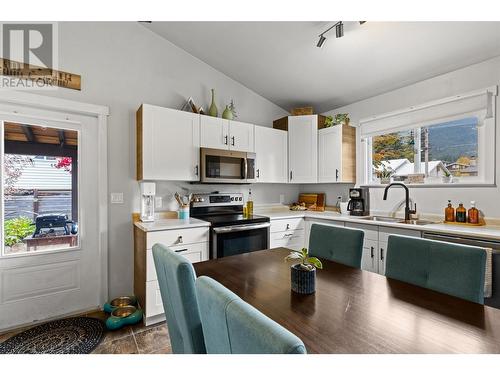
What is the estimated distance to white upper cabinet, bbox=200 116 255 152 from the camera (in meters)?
2.89

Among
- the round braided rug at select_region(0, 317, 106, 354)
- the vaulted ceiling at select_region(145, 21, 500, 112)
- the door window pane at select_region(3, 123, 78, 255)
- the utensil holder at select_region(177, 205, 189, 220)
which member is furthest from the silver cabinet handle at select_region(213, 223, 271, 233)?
the vaulted ceiling at select_region(145, 21, 500, 112)

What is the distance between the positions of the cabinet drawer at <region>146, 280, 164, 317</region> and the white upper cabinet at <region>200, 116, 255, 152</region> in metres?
1.52

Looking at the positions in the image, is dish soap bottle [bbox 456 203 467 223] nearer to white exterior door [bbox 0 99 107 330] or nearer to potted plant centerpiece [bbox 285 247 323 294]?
potted plant centerpiece [bbox 285 247 323 294]

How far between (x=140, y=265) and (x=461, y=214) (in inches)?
124

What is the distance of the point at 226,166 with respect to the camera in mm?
3008

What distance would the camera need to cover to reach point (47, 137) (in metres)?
2.41

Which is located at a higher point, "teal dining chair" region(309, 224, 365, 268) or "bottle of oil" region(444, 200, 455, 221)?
"bottle of oil" region(444, 200, 455, 221)

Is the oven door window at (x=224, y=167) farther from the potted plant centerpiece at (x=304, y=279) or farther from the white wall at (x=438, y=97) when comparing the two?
the potted plant centerpiece at (x=304, y=279)

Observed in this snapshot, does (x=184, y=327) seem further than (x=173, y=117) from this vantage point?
No

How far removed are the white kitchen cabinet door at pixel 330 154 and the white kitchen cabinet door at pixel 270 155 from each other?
485mm

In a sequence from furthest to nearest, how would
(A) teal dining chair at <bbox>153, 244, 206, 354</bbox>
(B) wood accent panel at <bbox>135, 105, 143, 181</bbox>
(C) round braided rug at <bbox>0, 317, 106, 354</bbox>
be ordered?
1. (B) wood accent panel at <bbox>135, 105, 143, 181</bbox>
2. (C) round braided rug at <bbox>0, 317, 106, 354</bbox>
3. (A) teal dining chair at <bbox>153, 244, 206, 354</bbox>
